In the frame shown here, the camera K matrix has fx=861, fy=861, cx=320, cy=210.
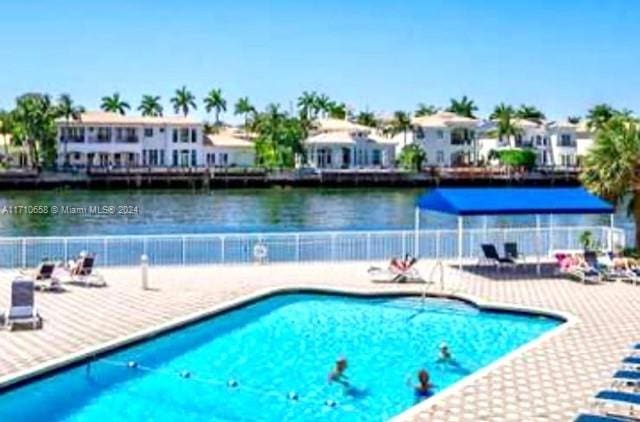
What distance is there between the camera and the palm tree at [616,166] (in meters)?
23.2

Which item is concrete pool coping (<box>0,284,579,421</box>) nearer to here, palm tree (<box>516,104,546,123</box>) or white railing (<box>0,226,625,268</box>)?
white railing (<box>0,226,625,268</box>)

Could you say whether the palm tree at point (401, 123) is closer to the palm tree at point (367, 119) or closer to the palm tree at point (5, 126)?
the palm tree at point (367, 119)

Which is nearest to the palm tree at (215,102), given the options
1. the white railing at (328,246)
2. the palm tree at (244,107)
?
the palm tree at (244,107)

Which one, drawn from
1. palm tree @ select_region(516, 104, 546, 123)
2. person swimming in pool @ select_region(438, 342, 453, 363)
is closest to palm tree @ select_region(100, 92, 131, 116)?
palm tree @ select_region(516, 104, 546, 123)

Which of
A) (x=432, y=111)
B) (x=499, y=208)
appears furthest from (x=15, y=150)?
(x=499, y=208)

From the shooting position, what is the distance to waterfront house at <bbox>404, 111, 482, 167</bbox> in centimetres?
10056

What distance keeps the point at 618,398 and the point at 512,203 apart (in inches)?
476

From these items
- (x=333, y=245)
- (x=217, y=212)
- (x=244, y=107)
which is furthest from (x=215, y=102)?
(x=333, y=245)

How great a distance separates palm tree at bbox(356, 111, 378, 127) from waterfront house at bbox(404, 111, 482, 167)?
52.5ft

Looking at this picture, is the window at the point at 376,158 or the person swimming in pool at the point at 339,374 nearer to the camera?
the person swimming in pool at the point at 339,374

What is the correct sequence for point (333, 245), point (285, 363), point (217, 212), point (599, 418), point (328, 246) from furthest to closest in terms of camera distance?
point (217, 212) < point (328, 246) < point (333, 245) < point (285, 363) < point (599, 418)

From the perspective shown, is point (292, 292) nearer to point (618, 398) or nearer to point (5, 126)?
point (618, 398)

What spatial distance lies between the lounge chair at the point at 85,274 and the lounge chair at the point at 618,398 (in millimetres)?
12360

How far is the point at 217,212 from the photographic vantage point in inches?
2484
